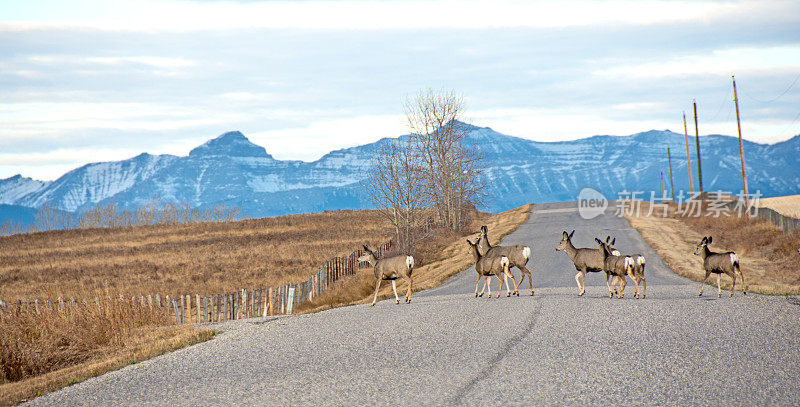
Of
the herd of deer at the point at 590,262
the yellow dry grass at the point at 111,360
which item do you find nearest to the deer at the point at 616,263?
the herd of deer at the point at 590,262

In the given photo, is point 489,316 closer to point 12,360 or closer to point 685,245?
point 12,360

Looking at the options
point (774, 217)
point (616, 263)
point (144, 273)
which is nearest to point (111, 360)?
point (616, 263)

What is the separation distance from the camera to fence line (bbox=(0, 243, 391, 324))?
21.5m

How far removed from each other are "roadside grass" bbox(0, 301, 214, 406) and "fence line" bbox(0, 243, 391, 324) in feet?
1.76

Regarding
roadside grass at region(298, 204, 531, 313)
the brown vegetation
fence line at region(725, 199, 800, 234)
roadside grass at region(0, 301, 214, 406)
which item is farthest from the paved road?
fence line at region(725, 199, 800, 234)

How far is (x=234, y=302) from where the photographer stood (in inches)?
1039

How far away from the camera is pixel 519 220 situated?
203 ft

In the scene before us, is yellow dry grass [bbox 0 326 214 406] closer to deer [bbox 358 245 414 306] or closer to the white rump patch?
deer [bbox 358 245 414 306]

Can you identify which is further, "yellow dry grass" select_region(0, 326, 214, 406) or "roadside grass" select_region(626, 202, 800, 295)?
"roadside grass" select_region(626, 202, 800, 295)

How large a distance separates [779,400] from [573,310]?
7.83 m

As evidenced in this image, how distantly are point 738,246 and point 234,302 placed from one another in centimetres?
2754

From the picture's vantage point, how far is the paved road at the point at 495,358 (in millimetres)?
9180

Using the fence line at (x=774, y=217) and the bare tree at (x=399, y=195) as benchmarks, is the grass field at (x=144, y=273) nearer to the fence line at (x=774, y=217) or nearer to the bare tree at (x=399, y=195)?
the bare tree at (x=399, y=195)

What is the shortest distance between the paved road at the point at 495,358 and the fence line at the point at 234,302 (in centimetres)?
532
